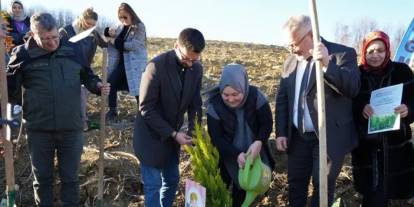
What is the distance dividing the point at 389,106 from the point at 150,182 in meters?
1.71

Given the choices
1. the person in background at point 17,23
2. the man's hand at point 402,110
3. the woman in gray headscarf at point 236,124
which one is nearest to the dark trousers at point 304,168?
the woman in gray headscarf at point 236,124

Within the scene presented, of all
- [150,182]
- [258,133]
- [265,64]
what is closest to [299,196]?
[258,133]

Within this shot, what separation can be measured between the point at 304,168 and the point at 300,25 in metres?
1.01

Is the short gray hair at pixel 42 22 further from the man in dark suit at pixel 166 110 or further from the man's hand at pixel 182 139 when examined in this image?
the man's hand at pixel 182 139

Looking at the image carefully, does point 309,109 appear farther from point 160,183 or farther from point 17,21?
point 17,21

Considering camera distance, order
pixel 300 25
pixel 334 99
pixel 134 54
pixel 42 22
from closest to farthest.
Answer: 1. pixel 300 25
2. pixel 334 99
3. pixel 42 22
4. pixel 134 54

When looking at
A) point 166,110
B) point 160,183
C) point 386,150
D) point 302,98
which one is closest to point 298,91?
point 302,98

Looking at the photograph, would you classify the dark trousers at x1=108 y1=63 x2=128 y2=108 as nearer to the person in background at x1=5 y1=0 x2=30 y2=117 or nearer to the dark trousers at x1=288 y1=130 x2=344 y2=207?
the person in background at x1=5 y1=0 x2=30 y2=117

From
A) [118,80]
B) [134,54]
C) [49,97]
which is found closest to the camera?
[49,97]

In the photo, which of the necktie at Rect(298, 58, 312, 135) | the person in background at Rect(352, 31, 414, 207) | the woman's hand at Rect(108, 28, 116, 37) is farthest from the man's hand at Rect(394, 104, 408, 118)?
the woman's hand at Rect(108, 28, 116, 37)

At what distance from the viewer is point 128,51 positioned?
5.57 metres

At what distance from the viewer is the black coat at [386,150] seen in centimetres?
325

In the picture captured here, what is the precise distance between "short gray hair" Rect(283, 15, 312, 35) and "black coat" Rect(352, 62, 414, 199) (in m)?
0.69

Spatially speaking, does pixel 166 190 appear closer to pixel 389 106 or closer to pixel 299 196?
pixel 299 196
